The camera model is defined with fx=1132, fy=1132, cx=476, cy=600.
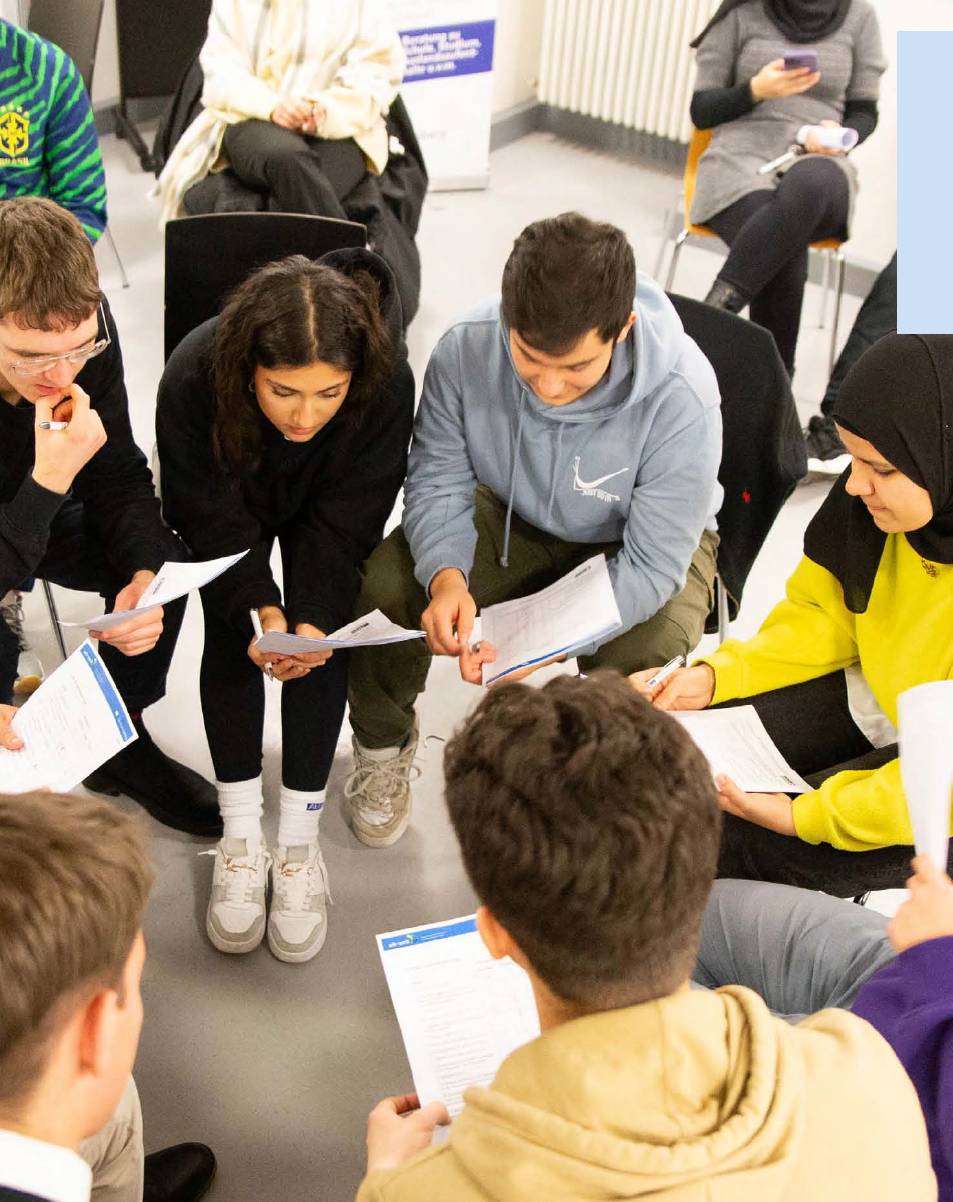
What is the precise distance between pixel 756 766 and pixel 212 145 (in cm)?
220

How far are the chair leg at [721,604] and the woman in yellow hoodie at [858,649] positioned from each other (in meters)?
0.26

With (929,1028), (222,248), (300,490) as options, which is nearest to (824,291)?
(222,248)

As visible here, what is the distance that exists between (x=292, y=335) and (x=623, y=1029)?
3.85ft

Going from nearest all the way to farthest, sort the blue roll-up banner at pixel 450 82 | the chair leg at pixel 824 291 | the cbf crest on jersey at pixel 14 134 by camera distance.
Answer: the cbf crest on jersey at pixel 14 134 → the chair leg at pixel 824 291 → the blue roll-up banner at pixel 450 82

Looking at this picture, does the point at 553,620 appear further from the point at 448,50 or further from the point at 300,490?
the point at 448,50

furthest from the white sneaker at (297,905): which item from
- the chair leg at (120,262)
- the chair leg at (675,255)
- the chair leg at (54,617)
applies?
the chair leg at (120,262)

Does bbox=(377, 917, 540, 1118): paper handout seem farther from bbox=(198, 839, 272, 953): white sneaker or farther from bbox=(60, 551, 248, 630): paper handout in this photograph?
bbox=(60, 551, 248, 630): paper handout

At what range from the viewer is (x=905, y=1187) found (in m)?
0.83

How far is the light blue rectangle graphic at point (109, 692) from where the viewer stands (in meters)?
1.57

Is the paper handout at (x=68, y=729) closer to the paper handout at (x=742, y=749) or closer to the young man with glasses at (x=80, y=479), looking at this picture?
the young man with glasses at (x=80, y=479)

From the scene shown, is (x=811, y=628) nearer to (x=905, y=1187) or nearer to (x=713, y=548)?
(x=713, y=548)

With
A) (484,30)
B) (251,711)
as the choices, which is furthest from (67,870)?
(484,30)

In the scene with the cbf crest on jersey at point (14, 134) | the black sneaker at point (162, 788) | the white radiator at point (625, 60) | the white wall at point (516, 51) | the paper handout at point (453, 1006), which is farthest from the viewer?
the white wall at point (516, 51)

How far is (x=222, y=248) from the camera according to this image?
2.08 m
